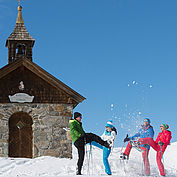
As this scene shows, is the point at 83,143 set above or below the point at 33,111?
below

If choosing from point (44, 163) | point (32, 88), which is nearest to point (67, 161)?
point (44, 163)

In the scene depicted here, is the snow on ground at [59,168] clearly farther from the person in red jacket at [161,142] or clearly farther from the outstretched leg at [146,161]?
the person in red jacket at [161,142]

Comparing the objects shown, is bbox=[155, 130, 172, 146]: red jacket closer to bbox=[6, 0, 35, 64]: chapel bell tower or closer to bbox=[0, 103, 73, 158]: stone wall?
bbox=[0, 103, 73, 158]: stone wall

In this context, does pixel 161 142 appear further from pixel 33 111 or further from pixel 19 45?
pixel 19 45

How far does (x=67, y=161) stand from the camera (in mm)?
15297

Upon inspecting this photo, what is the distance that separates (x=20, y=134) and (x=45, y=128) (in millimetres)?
1153

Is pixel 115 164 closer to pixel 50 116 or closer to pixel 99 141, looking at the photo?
pixel 99 141

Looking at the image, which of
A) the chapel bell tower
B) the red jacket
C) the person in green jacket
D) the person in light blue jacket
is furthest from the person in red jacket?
the chapel bell tower

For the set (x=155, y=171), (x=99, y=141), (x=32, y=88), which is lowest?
(x=155, y=171)

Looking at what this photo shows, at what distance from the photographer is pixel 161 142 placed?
1305 cm

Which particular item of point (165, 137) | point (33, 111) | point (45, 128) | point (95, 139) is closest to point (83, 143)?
point (95, 139)

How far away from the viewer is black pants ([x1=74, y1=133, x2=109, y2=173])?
11.9 metres

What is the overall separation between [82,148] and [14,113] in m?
6.58

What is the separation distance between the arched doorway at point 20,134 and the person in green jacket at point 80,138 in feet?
19.6
